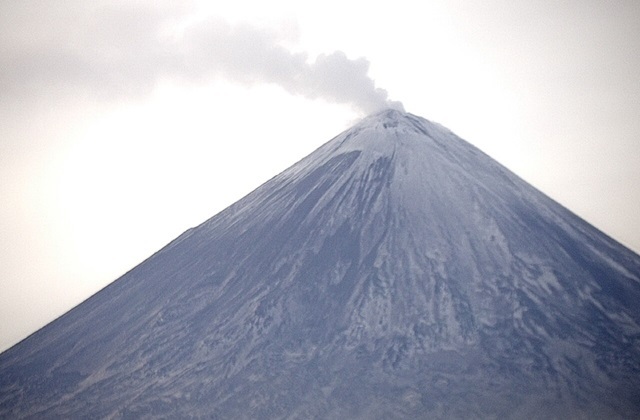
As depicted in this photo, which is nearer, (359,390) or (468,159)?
(359,390)

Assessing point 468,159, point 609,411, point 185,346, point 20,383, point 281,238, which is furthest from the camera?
point 468,159

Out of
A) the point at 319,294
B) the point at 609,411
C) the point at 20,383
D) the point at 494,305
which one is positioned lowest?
the point at 609,411

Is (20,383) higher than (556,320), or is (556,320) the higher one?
(20,383)

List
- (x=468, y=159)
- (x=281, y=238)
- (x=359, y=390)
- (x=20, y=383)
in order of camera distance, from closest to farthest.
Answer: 1. (x=359, y=390)
2. (x=20, y=383)
3. (x=281, y=238)
4. (x=468, y=159)

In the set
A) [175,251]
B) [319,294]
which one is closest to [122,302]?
[175,251]

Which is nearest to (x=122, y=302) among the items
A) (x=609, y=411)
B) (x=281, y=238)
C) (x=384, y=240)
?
(x=281, y=238)

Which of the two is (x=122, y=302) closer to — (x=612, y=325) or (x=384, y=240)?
(x=384, y=240)

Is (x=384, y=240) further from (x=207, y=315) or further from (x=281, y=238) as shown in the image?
(x=207, y=315)
